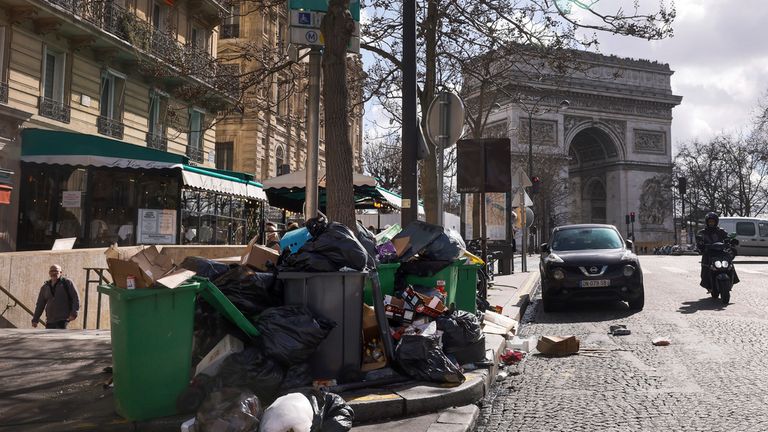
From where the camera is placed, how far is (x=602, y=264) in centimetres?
1038

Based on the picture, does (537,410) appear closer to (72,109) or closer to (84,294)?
(84,294)

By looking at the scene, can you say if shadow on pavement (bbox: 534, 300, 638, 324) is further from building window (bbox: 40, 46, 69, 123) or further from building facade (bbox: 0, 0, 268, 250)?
building window (bbox: 40, 46, 69, 123)

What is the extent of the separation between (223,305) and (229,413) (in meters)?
0.94

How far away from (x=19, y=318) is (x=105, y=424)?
21.8 ft

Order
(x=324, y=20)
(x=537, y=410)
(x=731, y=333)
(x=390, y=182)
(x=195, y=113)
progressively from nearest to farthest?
(x=537, y=410) < (x=324, y=20) < (x=731, y=333) < (x=195, y=113) < (x=390, y=182)

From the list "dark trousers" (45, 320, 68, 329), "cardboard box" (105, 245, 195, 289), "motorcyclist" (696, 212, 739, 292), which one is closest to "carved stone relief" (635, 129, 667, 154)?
"motorcyclist" (696, 212, 739, 292)

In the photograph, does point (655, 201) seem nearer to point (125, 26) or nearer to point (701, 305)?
point (125, 26)

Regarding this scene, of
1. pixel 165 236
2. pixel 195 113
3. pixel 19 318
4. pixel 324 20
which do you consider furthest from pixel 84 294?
pixel 195 113

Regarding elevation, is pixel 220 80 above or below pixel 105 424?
above

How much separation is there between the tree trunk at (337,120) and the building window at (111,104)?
15.7 meters

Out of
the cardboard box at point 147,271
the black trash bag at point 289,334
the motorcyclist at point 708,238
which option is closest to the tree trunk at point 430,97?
the motorcyclist at point 708,238

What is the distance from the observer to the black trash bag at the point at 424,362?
4961 mm

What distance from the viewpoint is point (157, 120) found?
23797 millimetres

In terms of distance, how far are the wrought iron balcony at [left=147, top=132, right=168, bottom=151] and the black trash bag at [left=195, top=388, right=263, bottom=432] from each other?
68.4 ft
